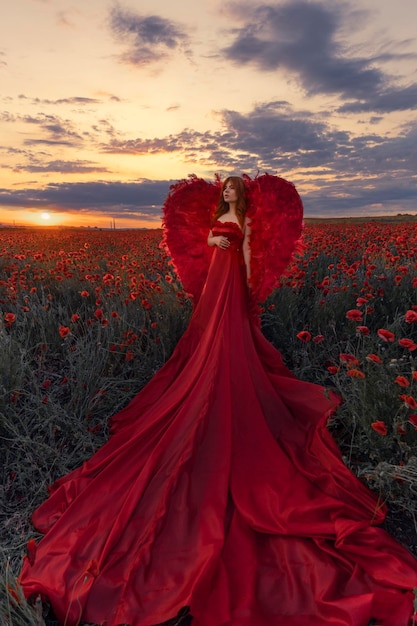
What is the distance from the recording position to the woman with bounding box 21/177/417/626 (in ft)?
6.69

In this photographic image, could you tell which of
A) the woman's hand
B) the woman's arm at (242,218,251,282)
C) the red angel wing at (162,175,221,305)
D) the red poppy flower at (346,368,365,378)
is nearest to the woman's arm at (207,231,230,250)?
the woman's hand

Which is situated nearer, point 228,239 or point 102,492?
point 102,492

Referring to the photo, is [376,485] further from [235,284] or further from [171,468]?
[235,284]

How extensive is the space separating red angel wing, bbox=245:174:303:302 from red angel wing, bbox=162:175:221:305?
43 cm

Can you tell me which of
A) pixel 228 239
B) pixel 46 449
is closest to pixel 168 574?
pixel 46 449

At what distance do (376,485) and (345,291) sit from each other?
2.57 m

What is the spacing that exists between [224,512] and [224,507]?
1.2 inches

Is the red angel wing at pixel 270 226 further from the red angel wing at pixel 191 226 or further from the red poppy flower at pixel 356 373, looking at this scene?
the red poppy flower at pixel 356 373

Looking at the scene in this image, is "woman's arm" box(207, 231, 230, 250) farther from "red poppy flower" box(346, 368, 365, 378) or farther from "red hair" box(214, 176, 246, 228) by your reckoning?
"red poppy flower" box(346, 368, 365, 378)

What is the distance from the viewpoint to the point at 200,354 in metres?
3.42

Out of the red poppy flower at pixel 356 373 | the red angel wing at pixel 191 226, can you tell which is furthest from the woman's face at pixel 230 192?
the red poppy flower at pixel 356 373

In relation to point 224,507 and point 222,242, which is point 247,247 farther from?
point 224,507

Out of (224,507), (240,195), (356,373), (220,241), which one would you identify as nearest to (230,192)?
(240,195)

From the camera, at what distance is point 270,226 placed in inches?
138
